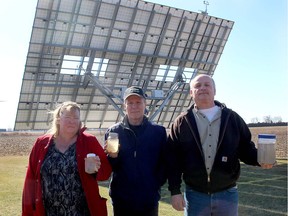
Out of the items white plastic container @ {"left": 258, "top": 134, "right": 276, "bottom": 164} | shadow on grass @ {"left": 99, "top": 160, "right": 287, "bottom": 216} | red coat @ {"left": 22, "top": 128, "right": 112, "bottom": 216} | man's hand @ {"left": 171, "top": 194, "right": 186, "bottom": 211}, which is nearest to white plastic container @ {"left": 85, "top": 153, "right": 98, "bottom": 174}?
red coat @ {"left": 22, "top": 128, "right": 112, "bottom": 216}

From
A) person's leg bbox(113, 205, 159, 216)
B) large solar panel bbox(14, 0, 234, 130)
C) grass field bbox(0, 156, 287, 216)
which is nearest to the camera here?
person's leg bbox(113, 205, 159, 216)

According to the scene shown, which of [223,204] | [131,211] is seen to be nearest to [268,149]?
[223,204]

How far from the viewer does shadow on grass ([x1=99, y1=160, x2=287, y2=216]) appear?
6530 millimetres

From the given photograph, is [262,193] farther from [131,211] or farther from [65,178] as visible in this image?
[65,178]

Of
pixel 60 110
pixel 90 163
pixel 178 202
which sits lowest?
pixel 178 202

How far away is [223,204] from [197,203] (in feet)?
0.80

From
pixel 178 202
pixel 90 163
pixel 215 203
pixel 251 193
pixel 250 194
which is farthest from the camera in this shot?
pixel 251 193

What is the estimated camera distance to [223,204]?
340 centimetres

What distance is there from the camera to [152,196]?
3617 mm

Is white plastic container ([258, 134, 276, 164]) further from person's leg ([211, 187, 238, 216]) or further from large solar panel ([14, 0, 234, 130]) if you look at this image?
large solar panel ([14, 0, 234, 130])

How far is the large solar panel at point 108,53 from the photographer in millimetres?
12062

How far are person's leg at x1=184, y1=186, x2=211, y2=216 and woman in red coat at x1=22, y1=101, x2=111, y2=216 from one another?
2.70 feet

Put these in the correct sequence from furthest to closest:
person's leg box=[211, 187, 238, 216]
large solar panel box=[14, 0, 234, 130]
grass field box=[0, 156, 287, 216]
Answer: large solar panel box=[14, 0, 234, 130], grass field box=[0, 156, 287, 216], person's leg box=[211, 187, 238, 216]

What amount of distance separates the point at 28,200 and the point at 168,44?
11499 mm
